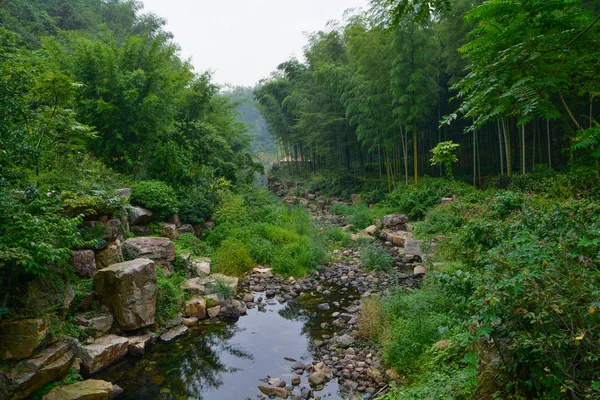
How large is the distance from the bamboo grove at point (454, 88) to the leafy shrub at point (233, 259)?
17.3 feet

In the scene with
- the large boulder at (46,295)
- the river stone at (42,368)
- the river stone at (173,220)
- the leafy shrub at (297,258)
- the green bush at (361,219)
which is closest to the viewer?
the river stone at (42,368)

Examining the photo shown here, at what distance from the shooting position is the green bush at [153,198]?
8469 millimetres

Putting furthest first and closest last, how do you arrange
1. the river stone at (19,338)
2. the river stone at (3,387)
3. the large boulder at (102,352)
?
the large boulder at (102,352) → the river stone at (19,338) → the river stone at (3,387)

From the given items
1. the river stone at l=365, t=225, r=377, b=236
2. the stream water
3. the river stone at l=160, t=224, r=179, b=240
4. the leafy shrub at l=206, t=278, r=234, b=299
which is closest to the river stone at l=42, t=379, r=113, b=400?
the stream water

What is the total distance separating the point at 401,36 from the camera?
11383mm

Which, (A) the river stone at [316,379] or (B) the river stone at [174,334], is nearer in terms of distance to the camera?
(A) the river stone at [316,379]

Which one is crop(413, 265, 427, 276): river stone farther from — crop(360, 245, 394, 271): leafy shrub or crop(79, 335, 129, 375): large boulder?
crop(79, 335, 129, 375): large boulder

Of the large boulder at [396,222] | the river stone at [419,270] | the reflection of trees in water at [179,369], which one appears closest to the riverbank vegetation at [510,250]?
the river stone at [419,270]

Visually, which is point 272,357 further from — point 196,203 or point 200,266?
point 196,203

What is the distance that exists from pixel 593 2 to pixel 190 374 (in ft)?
33.8

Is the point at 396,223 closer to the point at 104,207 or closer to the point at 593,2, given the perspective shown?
the point at 593,2

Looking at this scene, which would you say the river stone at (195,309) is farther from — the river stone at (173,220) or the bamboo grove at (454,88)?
the bamboo grove at (454,88)

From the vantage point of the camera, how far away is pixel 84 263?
560 cm

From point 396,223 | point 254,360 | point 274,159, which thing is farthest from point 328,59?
point 274,159
